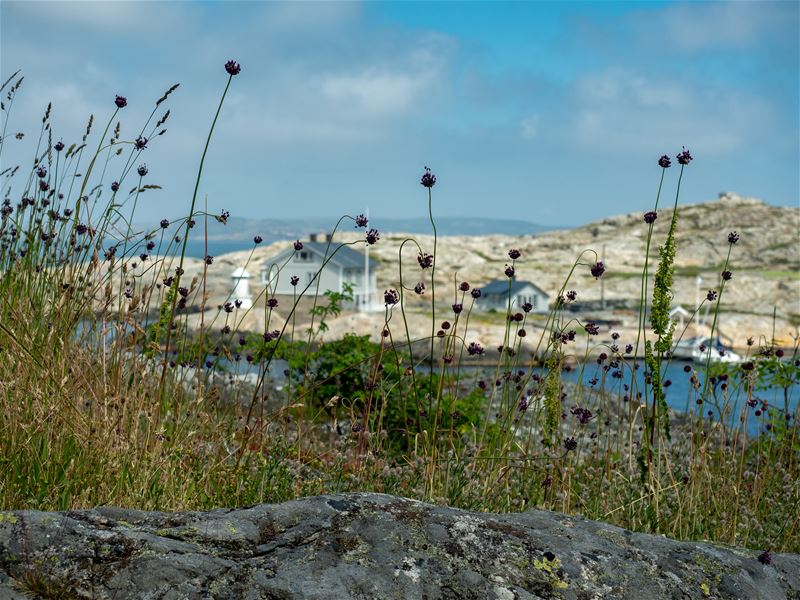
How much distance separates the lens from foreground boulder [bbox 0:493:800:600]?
240cm

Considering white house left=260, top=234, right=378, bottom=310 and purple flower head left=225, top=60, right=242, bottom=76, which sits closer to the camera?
purple flower head left=225, top=60, right=242, bottom=76

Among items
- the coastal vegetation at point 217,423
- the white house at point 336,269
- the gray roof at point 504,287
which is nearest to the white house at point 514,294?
the gray roof at point 504,287

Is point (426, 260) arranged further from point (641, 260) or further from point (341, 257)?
point (641, 260)

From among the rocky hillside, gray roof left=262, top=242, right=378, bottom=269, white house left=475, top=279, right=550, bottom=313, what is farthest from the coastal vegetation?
white house left=475, top=279, right=550, bottom=313

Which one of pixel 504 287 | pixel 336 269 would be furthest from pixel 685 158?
pixel 504 287

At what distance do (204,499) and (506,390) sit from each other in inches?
79.4

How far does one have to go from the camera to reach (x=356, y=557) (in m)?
2.60

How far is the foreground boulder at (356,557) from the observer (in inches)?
94.3

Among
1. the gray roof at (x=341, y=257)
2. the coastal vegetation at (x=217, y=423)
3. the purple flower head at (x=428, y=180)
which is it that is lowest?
the coastal vegetation at (x=217, y=423)

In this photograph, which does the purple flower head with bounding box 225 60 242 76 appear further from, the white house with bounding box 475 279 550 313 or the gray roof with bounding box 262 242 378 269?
the white house with bounding box 475 279 550 313

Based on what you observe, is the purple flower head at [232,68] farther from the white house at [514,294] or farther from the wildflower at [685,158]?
the white house at [514,294]

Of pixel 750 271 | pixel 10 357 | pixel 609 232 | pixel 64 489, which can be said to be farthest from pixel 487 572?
pixel 609 232

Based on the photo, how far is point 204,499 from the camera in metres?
4.67

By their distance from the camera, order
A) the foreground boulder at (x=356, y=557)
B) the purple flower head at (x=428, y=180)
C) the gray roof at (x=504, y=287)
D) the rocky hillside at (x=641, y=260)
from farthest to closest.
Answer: the rocky hillside at (x=641, y=260), the gray roof at (x=504, y=287), the purple flower head at (x=428, y=180), the foreground boulder at (x=356, y=557)
